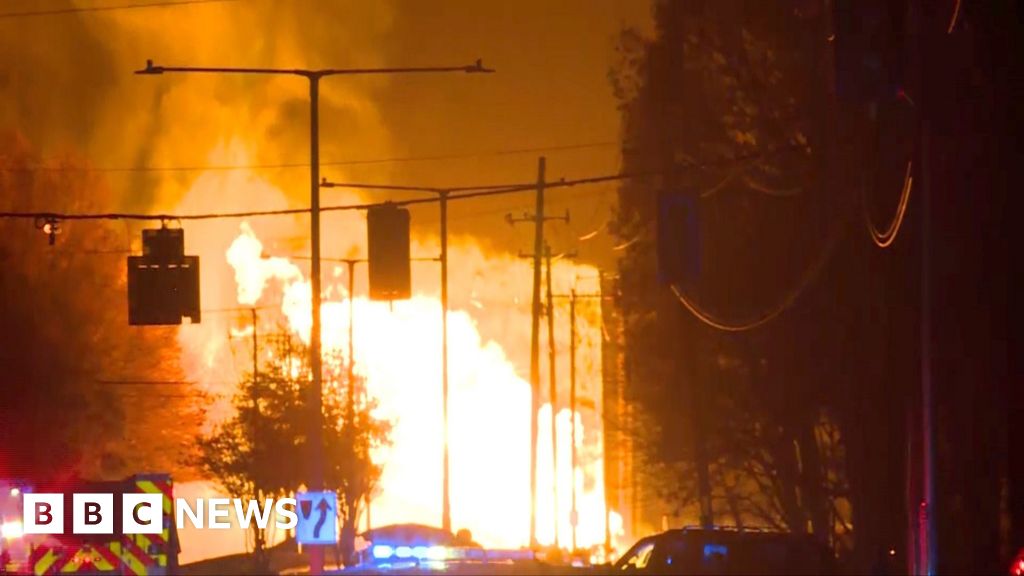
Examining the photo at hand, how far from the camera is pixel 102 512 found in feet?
90.8

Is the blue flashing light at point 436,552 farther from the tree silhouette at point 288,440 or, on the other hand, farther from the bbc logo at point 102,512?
the tree silhouette at point 288,440

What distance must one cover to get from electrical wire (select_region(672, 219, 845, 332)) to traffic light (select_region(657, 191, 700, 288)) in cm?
558

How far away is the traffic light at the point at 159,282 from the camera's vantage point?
106 ft

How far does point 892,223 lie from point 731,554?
299 inches

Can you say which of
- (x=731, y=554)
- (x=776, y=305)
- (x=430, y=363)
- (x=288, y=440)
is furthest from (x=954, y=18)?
(x=430, y=363)

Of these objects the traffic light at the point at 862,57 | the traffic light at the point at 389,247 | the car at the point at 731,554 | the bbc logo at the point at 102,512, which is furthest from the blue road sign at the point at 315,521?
the traffic light at the point at 862,57

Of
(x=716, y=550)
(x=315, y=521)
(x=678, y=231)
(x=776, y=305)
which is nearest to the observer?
(x=716, y=550)

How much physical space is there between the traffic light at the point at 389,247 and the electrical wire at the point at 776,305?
5873 mm

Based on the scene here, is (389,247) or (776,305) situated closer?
(389,247)

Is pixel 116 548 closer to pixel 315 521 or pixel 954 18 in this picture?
pixel 315 521

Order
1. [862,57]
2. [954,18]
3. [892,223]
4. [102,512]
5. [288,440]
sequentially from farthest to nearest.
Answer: [288,440] < [892,223] < [102,512] < [954,18] < [862,57]

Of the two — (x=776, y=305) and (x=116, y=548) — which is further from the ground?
(x=776, y=305)

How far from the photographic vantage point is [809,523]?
152 ft

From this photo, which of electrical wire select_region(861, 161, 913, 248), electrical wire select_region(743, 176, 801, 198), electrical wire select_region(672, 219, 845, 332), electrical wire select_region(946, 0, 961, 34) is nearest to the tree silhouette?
electrical wire select_region(672, 219, 845, 332)
